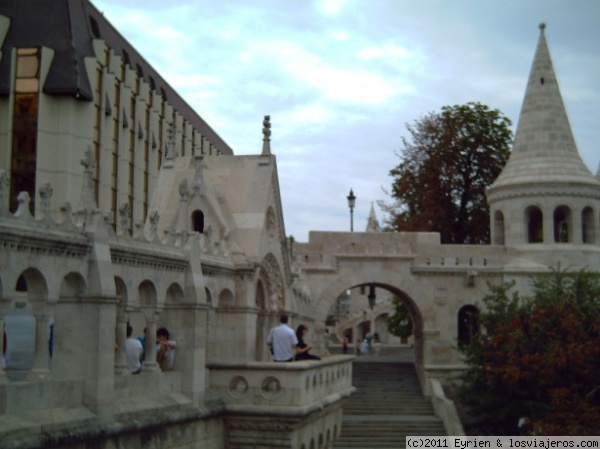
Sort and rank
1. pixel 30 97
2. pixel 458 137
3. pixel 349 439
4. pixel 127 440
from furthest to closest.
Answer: pixel 458 137
pixel 30 97
pixel 349 439
pixel 127 440

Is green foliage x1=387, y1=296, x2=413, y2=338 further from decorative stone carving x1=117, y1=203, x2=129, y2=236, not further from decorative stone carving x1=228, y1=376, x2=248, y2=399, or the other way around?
decorative stone carving x1=117, y1=203, x2=129, y2=236

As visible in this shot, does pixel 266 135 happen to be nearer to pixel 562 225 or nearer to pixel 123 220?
pixel 123 220

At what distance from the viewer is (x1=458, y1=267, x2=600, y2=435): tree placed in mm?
20794

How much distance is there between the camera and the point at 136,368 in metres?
13.0

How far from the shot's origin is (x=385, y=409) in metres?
29.0

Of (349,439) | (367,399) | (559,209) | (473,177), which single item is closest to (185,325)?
(349,439)

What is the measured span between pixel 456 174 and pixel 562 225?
6475 mm

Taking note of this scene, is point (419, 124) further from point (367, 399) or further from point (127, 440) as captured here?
point (127, 440)

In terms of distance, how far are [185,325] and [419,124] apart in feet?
94.6

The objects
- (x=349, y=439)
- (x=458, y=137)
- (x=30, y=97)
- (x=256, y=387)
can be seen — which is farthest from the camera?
(x=458, y=137)

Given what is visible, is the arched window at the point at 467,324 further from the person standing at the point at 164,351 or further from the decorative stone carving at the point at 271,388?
the person standing at the point at 164,351

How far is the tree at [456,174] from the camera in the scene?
127ft

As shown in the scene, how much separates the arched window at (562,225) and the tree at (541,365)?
6.09 metres

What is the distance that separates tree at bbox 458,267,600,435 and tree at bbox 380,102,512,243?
47.0 ft
